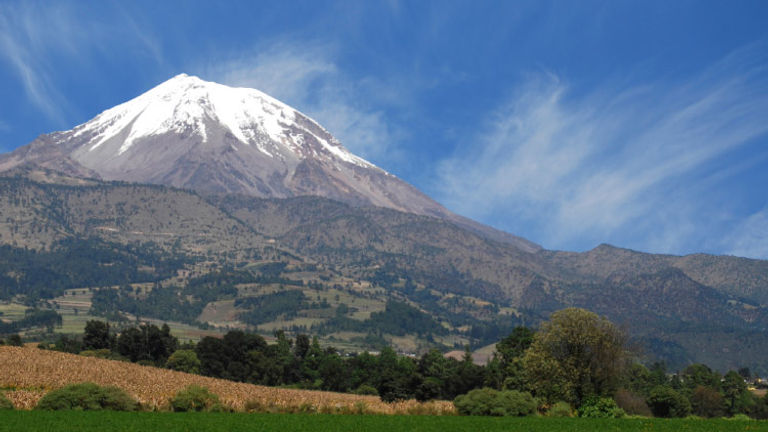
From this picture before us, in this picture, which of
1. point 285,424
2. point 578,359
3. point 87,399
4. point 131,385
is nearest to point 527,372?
point 578,359

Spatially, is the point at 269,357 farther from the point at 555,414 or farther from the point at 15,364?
the point at 555,414

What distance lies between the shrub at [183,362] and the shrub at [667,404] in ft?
353

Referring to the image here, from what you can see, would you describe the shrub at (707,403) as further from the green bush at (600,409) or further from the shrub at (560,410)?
the shrub at (560,410)

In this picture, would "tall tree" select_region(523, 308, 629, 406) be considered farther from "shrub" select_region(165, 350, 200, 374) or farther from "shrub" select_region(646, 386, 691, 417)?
"shrub" select_region(165, 350, 200, 374)

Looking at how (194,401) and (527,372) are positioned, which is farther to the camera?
(527,372)

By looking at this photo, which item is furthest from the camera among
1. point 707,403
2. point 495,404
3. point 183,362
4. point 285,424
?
point 707,403

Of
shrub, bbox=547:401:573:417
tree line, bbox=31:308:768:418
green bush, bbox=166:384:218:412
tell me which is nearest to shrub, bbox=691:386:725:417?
tree line, bbox=31:308:768:418

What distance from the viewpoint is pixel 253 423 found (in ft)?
204

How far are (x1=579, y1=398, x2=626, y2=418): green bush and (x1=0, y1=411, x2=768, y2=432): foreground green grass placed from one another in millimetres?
20599

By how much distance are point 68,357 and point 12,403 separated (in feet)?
159

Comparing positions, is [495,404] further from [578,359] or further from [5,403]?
[5,403]

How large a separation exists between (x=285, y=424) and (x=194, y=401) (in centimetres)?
2163

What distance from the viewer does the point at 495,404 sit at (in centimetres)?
8481

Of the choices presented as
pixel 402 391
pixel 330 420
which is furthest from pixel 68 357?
pixel 330 420
